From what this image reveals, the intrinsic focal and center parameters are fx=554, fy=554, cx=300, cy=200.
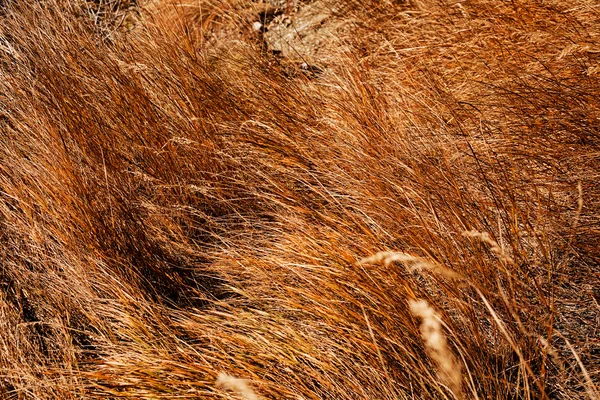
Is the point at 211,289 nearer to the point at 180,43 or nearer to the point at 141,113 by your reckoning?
the point at 141,113

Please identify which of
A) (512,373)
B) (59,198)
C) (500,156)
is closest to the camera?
(512,373)

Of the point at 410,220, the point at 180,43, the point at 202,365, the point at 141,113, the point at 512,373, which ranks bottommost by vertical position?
the point at 512,373

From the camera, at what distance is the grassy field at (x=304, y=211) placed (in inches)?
51.6

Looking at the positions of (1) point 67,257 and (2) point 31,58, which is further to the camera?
(2) point 31,58

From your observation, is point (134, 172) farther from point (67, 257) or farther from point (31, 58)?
point (31, 58)

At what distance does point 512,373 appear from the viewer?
4.30 feet

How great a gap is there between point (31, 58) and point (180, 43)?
605 mm

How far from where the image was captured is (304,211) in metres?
1.71

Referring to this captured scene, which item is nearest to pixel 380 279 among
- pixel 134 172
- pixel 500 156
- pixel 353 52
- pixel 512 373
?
pixel 512 373

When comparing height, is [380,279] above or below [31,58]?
below

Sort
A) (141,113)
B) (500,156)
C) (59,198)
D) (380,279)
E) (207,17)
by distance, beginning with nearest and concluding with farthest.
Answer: (380,279), (500,156), (59,198), (141,113), (207,17)

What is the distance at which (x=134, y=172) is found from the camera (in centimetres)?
191

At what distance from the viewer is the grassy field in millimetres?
1312

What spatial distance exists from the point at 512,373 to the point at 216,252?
916mm
